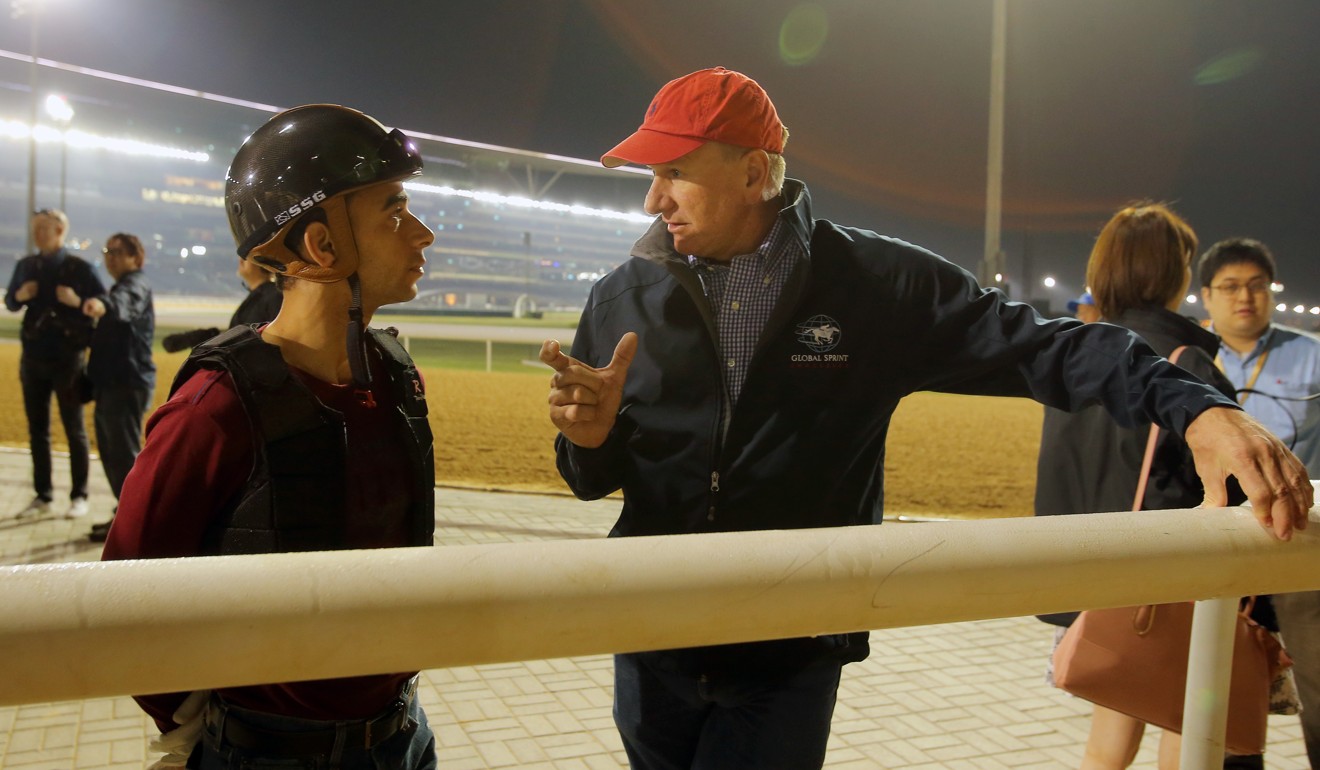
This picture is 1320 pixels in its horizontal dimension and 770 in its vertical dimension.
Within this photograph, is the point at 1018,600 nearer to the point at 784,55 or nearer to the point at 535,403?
the point at 535,403

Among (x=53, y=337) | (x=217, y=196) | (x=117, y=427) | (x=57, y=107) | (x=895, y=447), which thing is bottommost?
(x=895, y=447)

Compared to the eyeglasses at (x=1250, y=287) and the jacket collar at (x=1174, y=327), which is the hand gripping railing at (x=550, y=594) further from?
the eyeglasses at (x=1250, y=287)

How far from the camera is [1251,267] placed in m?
3.62

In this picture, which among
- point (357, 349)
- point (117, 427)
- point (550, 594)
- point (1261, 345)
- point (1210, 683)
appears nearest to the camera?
point (550, 594)

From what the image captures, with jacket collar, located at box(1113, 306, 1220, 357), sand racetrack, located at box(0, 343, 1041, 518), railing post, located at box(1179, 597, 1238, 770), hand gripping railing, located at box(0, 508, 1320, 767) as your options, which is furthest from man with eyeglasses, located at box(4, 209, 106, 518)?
railing post, located at box(1179, 597, 1238, 770)

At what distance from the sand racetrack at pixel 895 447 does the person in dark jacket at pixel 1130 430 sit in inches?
204

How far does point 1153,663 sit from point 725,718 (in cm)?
102

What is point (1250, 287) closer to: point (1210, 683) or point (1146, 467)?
point (1146, 467)

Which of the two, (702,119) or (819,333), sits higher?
(702,119)

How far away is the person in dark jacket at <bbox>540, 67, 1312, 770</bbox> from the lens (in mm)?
1781

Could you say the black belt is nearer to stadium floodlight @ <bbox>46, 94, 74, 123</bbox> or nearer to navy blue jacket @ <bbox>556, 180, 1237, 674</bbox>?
navy blue jacket @ <bbox>556, 180, 1237, 674</bbox>

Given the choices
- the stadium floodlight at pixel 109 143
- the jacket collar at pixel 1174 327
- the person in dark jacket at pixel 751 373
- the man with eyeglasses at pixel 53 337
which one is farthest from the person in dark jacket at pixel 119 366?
the stadium floodlight at pixel 109 143

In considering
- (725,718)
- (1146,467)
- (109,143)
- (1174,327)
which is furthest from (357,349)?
(109,143)

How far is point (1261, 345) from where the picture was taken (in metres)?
3.76
